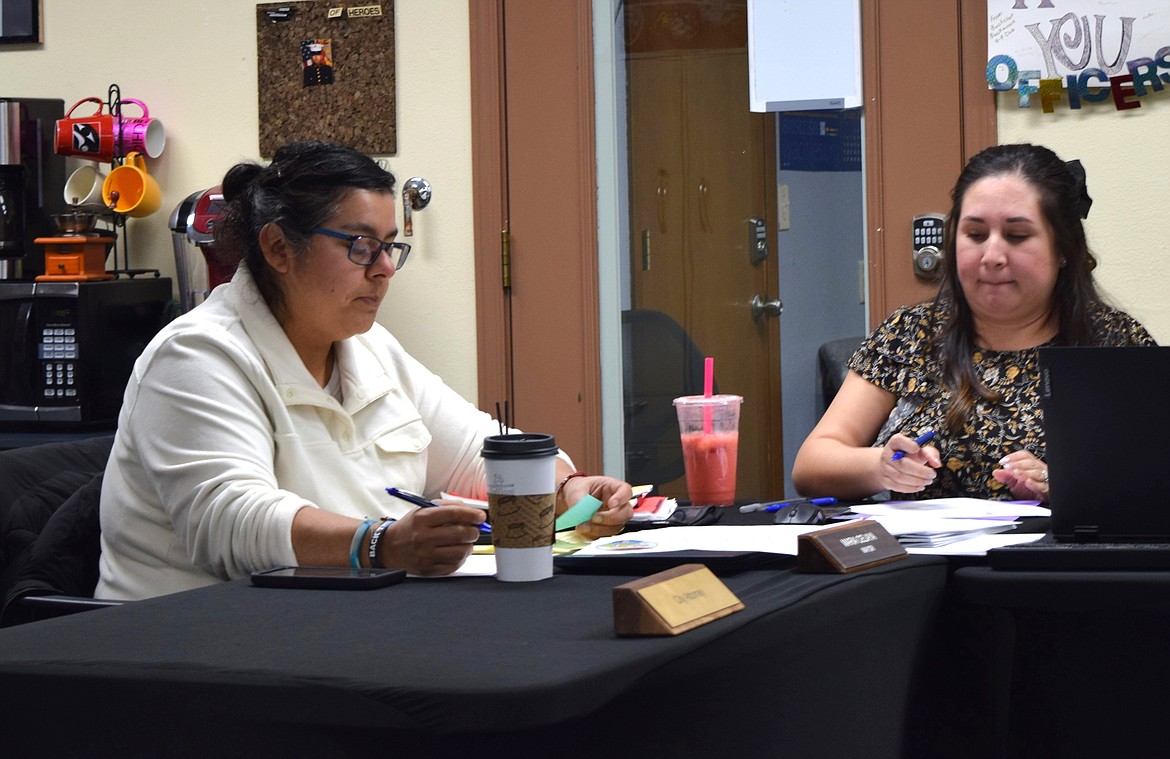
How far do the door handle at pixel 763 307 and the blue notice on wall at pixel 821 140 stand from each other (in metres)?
0.32

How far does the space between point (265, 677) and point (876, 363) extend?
59.6 inches

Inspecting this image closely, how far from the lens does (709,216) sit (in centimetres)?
318

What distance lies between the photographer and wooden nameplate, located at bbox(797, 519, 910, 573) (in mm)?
1148

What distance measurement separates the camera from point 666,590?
93cm

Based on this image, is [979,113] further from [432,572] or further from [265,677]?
[265,677]

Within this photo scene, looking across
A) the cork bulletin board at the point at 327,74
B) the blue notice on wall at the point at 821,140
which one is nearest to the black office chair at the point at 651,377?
the blue notice on wall at the point at 821,140

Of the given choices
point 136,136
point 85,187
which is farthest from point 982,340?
point 85,187

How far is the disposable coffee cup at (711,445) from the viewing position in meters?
1.85

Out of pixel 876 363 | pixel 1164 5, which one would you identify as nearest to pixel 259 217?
pixel 876 363

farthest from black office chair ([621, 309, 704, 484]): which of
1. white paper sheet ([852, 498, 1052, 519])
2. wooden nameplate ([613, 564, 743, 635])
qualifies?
wooden nameplate ([613, 564, 743, 635])

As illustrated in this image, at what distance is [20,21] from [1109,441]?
3.20 m

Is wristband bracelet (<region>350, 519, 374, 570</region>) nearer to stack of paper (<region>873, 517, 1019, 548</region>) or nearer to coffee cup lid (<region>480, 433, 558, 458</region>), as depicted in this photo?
coffee cup lid (<region>480, 433, 558, 458</region>)

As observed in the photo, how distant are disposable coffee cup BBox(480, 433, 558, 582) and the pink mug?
2.49m

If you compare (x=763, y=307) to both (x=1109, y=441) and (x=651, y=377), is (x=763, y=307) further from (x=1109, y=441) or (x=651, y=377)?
(x=1109, y=441)
